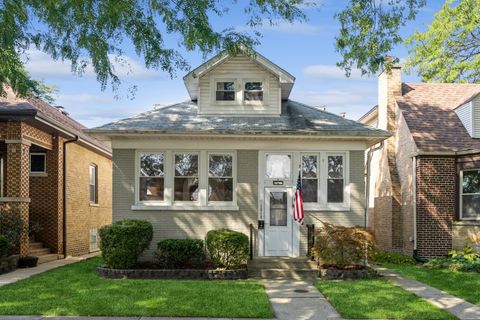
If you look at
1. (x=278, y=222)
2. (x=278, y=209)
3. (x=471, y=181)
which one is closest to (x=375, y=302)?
(x=278, y=222)

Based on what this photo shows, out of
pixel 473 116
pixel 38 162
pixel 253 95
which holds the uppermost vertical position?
pixel 253 95

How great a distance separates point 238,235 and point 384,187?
31.2 ft

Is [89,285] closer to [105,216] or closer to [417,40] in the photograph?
[105,216]

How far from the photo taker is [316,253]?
44.5ft

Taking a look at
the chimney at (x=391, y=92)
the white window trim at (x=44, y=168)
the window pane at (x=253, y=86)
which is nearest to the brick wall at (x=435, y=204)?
the chimney at (x=391, y=92)

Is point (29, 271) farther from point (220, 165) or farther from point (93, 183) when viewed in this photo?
point (93, 183)

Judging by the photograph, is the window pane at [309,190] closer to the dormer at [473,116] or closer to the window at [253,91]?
the window at [253,91]

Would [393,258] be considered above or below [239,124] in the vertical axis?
below

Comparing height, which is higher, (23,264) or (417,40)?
(417,40)

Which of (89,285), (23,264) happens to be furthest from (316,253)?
(23,264)

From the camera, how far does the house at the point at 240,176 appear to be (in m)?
14.9

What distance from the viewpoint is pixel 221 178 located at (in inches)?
597

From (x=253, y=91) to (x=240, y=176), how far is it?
2789mm

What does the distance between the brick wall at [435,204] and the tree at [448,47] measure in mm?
12012
